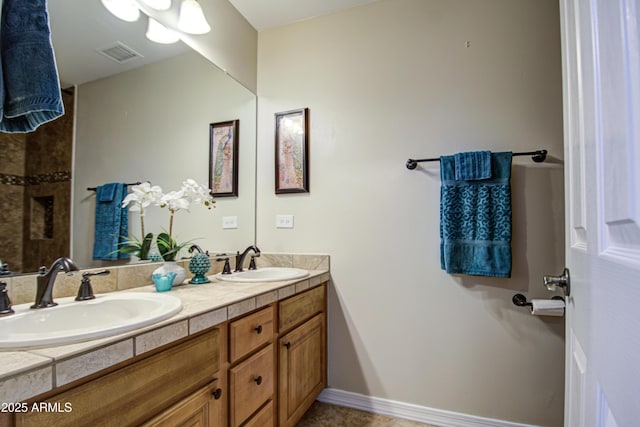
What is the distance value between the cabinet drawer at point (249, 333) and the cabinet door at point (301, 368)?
0.57 feet

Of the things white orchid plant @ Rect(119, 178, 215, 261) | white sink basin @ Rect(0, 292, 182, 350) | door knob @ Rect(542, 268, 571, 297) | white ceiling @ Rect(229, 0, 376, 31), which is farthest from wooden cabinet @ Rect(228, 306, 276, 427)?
white ceiling @ Rect(229, 0, 376, 31)

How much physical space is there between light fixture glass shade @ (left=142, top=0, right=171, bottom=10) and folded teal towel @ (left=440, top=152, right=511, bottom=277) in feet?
5.57

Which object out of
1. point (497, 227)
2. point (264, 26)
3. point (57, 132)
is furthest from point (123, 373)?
point (264, 26)

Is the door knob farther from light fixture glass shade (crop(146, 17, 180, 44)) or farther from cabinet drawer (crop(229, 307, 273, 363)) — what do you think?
light fixture glass shade (crop(146, 17, 180, 44))

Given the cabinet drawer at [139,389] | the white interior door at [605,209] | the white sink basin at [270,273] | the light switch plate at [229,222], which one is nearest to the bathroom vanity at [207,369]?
the cabinet drawer at [139,389]

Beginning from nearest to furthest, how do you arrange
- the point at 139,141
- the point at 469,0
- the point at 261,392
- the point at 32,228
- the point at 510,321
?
the point at 32,228
the point at 261,392
the point at 139,141
the point at 510,321
the point at 469,0

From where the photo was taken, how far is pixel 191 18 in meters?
1.68

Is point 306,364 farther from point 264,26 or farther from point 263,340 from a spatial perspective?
point 264,26

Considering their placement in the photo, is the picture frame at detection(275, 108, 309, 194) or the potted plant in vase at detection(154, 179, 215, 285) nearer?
the potted plant in vase at detection(154, 179, 215, 285)

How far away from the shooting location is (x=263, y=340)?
1.30m

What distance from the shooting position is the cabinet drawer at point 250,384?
3.65ft

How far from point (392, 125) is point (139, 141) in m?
1.41

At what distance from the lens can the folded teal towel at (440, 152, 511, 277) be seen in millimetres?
1543

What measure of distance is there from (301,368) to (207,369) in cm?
78
